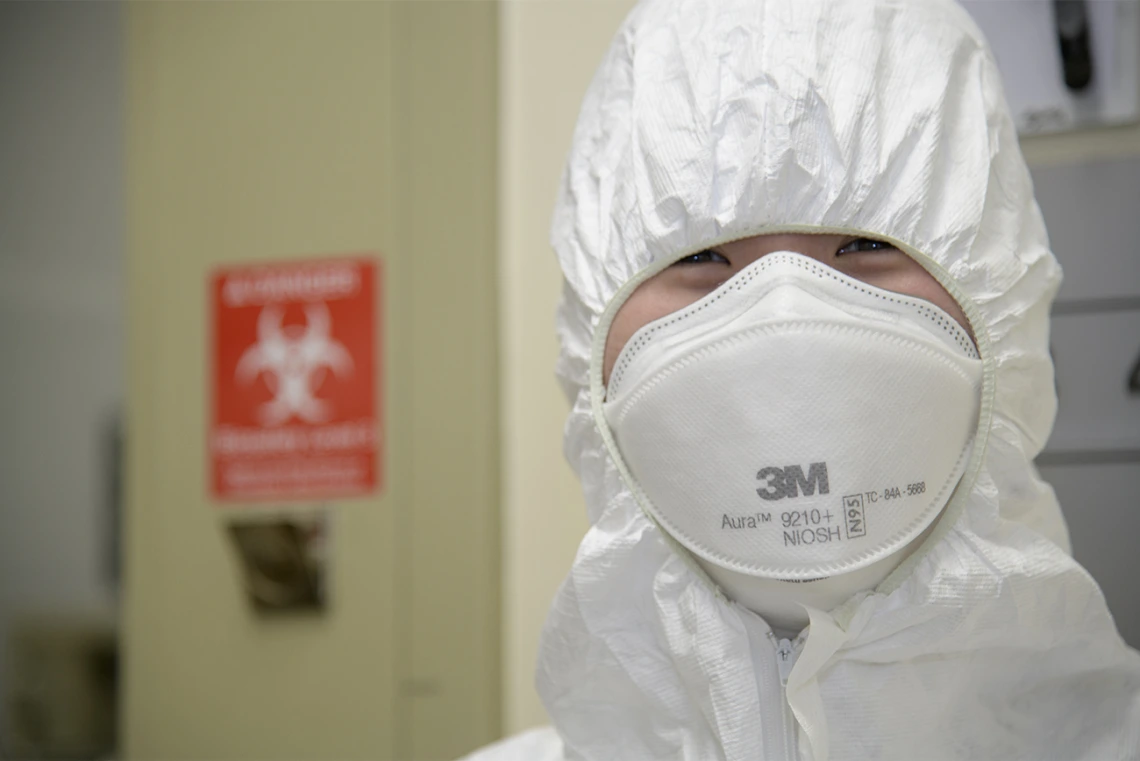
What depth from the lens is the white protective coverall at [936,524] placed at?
74 centimetres

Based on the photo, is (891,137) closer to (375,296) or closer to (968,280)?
(968,280)

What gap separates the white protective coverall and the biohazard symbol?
59cm

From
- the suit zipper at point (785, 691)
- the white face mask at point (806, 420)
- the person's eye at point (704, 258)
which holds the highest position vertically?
the person's eye at point (704, 258)

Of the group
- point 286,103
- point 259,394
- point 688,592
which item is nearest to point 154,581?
point 259,394

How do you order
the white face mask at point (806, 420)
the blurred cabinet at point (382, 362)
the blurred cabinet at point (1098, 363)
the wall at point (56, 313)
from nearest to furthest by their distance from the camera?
the white face mask at point (806, 420) < the blurred cabinet at point (1098, 363) < the blurred cabinet at point (382, 362) < the wall at point (56, 313)

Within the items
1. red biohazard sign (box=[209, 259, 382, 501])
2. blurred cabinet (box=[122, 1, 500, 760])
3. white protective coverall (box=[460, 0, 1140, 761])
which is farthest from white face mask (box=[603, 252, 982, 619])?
red biohazard sign (box=[209, 259, 382, 501])

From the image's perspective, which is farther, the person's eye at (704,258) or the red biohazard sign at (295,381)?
the red biohazard sign at (295,381)

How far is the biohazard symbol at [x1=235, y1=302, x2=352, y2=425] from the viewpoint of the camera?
1337 mm

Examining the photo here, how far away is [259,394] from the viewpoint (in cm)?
A: 137

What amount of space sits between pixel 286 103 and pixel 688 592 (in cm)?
90

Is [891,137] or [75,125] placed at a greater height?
[75,125]

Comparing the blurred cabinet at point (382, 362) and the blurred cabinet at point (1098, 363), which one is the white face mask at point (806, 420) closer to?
the blurred cabinet at point (1098, 363)

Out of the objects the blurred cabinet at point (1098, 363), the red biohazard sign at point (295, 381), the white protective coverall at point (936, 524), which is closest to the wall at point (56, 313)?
the red biohazard sign at point (295, 381)

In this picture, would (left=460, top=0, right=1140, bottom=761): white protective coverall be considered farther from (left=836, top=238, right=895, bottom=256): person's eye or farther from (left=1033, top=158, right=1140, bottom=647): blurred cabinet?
(left=1033, top=158, right=1140, bottom=647): blurred cabinet
